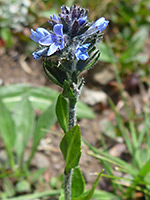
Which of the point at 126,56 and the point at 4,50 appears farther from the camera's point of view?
the point at 4,50

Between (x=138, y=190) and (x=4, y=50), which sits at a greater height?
(x=4, y=50)

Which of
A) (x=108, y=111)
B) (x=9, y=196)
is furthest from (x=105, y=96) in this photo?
(x=9, y=196)

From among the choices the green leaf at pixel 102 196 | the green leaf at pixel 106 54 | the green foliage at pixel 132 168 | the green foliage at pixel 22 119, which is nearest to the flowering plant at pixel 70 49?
the green foliage at pixel 132 168

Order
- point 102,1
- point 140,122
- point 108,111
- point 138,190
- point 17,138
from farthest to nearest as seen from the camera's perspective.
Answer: point 102,1
point 108,111
point 140,122
point 17,138
point 138,190

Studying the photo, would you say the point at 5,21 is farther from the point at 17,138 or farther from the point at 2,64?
the point at 17,138

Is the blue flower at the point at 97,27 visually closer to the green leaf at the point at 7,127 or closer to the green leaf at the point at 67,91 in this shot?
the green leaf at the point at 67,91

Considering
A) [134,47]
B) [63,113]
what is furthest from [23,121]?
[134,47]

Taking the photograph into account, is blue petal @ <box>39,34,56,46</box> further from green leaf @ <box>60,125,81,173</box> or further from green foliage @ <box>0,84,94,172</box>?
green foliage @ <box>0,84,94,172</box>
